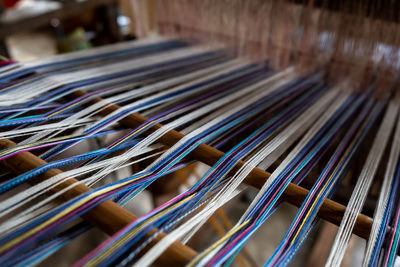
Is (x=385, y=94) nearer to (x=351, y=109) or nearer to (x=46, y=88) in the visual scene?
(x=351, y=109)

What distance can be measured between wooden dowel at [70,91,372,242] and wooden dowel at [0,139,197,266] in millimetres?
264

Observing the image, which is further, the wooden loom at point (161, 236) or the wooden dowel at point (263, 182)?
the wooden dowel at point (263, 182)

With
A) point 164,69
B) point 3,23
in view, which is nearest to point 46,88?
point 164,69

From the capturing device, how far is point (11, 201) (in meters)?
0.60

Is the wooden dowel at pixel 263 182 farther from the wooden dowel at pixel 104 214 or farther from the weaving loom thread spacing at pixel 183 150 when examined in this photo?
the wooden dowel at pixel 104 214

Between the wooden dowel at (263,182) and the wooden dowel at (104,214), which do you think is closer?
the wooden dowel at (104,214)

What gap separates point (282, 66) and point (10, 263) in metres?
1.30

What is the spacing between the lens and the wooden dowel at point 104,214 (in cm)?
53

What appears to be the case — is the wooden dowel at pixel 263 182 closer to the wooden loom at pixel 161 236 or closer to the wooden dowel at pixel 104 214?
the wooden loom at pixel 161 236

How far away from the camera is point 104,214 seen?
581 millimetres

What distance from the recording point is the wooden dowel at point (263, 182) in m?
0.67

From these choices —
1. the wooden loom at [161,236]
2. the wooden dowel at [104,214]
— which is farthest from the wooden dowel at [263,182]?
the wooden dowel at [104,214]

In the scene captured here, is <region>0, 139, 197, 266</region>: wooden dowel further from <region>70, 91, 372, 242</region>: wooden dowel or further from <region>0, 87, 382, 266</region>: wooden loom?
<region>70, 91, 372, 242</region>: wooden dowel

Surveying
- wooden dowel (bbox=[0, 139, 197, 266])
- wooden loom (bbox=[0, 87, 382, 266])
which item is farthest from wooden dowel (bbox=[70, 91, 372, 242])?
wooden dowel (bbox=[0, 139, 197, 266])
